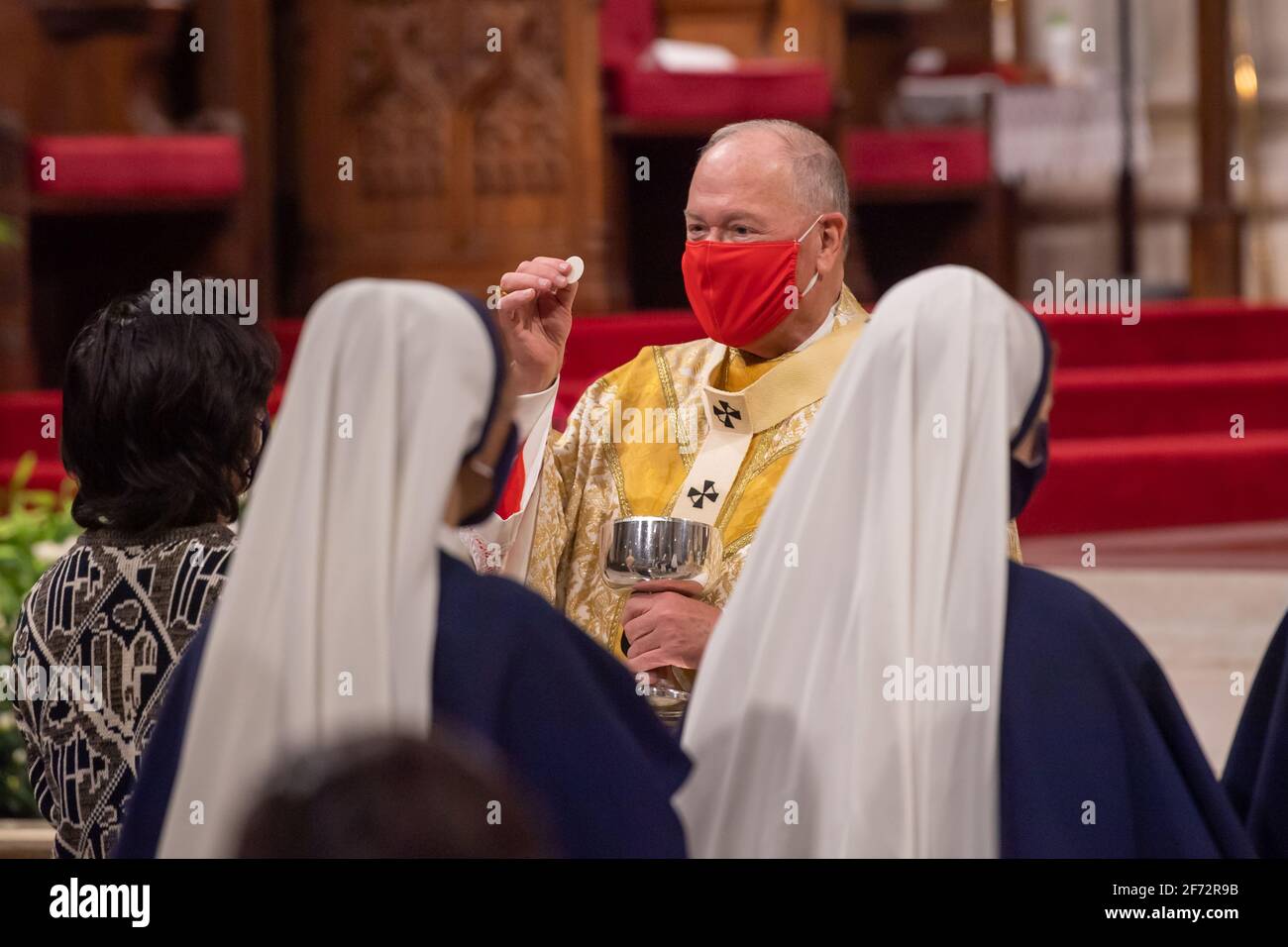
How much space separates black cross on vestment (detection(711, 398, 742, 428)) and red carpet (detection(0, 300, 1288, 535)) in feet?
10.3

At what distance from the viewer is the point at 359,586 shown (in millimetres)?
2066

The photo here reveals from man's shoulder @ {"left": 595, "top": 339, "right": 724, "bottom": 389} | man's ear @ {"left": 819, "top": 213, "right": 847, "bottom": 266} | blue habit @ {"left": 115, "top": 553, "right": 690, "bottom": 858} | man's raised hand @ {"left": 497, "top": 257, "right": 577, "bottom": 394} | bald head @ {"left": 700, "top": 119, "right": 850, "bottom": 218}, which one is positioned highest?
bald head @ {"left": 700, "top": 119, "right": 850, "bottom": 218}

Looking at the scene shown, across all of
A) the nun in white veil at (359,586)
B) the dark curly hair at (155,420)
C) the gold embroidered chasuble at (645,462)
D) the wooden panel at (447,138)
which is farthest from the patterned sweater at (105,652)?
the wooden panel at (447,138)

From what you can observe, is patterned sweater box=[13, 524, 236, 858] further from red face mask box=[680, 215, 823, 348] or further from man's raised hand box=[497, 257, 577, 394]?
red face mask box=[680, 215, 823, 348]

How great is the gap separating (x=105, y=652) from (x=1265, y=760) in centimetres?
169

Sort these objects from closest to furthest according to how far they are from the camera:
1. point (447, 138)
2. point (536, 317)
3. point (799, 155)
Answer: point (536, 317), point (799, 155), point (447, 138)

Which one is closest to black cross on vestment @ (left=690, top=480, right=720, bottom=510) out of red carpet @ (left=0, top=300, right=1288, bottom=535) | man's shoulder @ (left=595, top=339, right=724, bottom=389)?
man's shoulder @ (left=595, top=339, right=724, bottom=389)

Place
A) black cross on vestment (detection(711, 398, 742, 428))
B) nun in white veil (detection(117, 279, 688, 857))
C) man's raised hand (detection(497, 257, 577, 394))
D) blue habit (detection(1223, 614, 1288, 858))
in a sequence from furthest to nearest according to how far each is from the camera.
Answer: black cross on vestment (detection(711, 398, 742, 428)), man's raised hand (detection(497, 257, 577, 394)), blue habit (detection(1223, 614, 1288, 858)), nun in white veil (detection(117, 279, 688, 857))

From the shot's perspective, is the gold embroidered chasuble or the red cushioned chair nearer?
the gold embroidered chasuble

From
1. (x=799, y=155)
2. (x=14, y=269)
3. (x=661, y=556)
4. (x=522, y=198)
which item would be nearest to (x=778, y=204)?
(x=799, y=155)

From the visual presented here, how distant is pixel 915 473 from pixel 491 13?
5.83 m

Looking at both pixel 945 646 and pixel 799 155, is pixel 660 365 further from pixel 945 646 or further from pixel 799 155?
pixel 945 646

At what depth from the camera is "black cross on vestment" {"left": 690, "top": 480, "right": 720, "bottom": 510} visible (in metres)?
3.53

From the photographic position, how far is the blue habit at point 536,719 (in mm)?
2111
